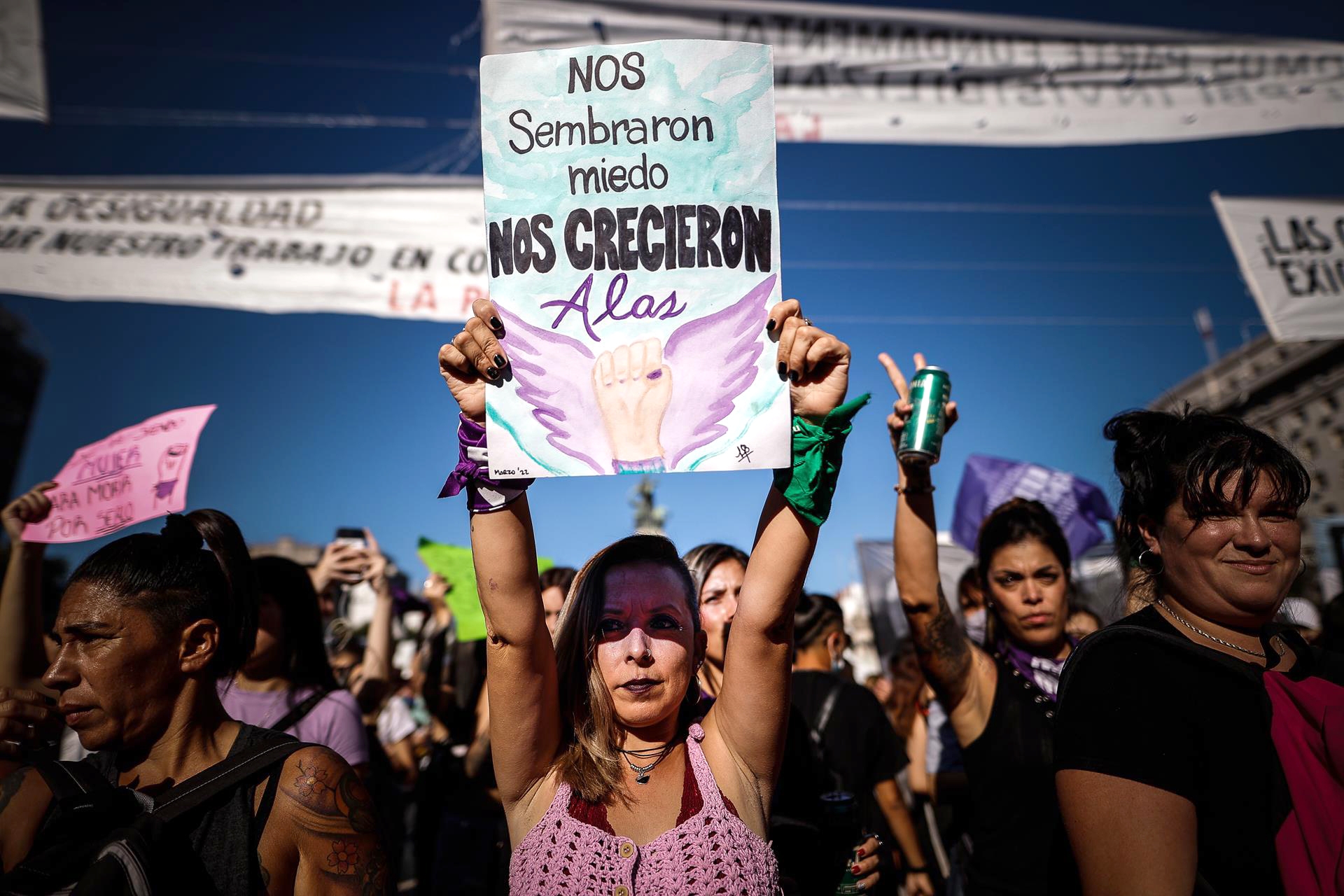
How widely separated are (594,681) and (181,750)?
38.9 inches

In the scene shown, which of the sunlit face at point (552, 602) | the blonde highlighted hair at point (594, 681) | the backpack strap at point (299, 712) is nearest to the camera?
the blonde highlighted hair at point (594, 681)

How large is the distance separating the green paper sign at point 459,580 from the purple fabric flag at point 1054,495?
3213mm

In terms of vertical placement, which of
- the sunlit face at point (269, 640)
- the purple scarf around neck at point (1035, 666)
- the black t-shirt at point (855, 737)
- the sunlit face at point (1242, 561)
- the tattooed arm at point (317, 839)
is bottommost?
the black t-shirt at point (855, 737)

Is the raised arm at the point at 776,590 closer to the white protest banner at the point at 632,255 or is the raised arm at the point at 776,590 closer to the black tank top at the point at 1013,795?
the white protest banner at the point at 632,255

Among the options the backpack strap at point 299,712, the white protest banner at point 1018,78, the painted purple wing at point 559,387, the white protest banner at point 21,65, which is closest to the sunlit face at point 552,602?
the backpack strap at point 299,712

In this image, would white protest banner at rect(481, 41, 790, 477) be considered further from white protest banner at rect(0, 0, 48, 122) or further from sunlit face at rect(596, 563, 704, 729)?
white protest banner at rect(0, 0, 48, 122)

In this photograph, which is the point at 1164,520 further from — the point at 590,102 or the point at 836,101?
the point at 836,101

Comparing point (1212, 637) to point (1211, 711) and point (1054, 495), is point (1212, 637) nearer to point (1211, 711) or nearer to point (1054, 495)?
point (1211, 711)

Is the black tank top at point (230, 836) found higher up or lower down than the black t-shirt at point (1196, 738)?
lower down

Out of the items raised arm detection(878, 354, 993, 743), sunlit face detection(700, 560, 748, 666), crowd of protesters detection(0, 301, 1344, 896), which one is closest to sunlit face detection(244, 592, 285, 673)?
crowd of protesters detection(0, 301, 1344, 896)

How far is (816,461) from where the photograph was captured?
1845mm

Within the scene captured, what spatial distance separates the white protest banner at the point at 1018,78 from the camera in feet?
16.5

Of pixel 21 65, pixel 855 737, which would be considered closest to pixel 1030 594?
pixel 855 737

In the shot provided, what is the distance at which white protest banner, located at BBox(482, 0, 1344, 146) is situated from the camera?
5.02m
